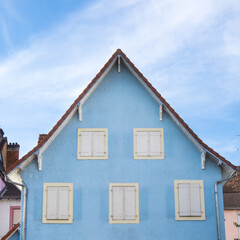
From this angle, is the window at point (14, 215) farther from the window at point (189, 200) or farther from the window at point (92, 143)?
the window at point (189, 200)

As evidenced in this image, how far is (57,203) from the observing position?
2136 cm

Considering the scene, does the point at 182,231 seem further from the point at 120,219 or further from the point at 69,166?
the point at 69,166

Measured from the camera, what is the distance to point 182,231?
69.8 feet

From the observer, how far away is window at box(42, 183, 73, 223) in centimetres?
2119

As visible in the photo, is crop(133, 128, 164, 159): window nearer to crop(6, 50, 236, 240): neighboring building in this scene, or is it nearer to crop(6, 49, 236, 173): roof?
crop(6, 50, 236, 240): neighboring building

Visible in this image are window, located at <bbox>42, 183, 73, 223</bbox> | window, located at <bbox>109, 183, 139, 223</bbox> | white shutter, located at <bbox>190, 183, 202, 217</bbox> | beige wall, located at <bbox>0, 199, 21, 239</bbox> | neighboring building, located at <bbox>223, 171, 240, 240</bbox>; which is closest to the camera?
window, located at <bbox>42, 183, 73, 223</bbox>

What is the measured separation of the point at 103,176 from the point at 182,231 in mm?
4446

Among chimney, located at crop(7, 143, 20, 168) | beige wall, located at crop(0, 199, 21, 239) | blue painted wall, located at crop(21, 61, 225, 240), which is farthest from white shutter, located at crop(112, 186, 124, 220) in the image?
chimney, located at crop(7, 143, 20, 168)

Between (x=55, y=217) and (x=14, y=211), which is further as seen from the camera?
(x=14, y=211)

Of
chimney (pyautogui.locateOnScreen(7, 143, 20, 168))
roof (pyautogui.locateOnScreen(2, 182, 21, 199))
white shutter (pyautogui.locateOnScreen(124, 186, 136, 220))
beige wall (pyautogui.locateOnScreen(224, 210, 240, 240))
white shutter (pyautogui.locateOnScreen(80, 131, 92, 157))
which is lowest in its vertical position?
beige wall (pyautogui.locateOnScreen(224, 210, 240, 240))

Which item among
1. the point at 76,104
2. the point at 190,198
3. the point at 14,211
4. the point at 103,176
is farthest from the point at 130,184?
the point at 14,211

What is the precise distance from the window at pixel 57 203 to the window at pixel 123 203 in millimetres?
1910

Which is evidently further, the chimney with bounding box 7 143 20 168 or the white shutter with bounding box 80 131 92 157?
the chimney with bounding box 7 143 20 168

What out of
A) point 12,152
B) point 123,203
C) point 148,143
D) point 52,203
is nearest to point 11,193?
point 12,152
